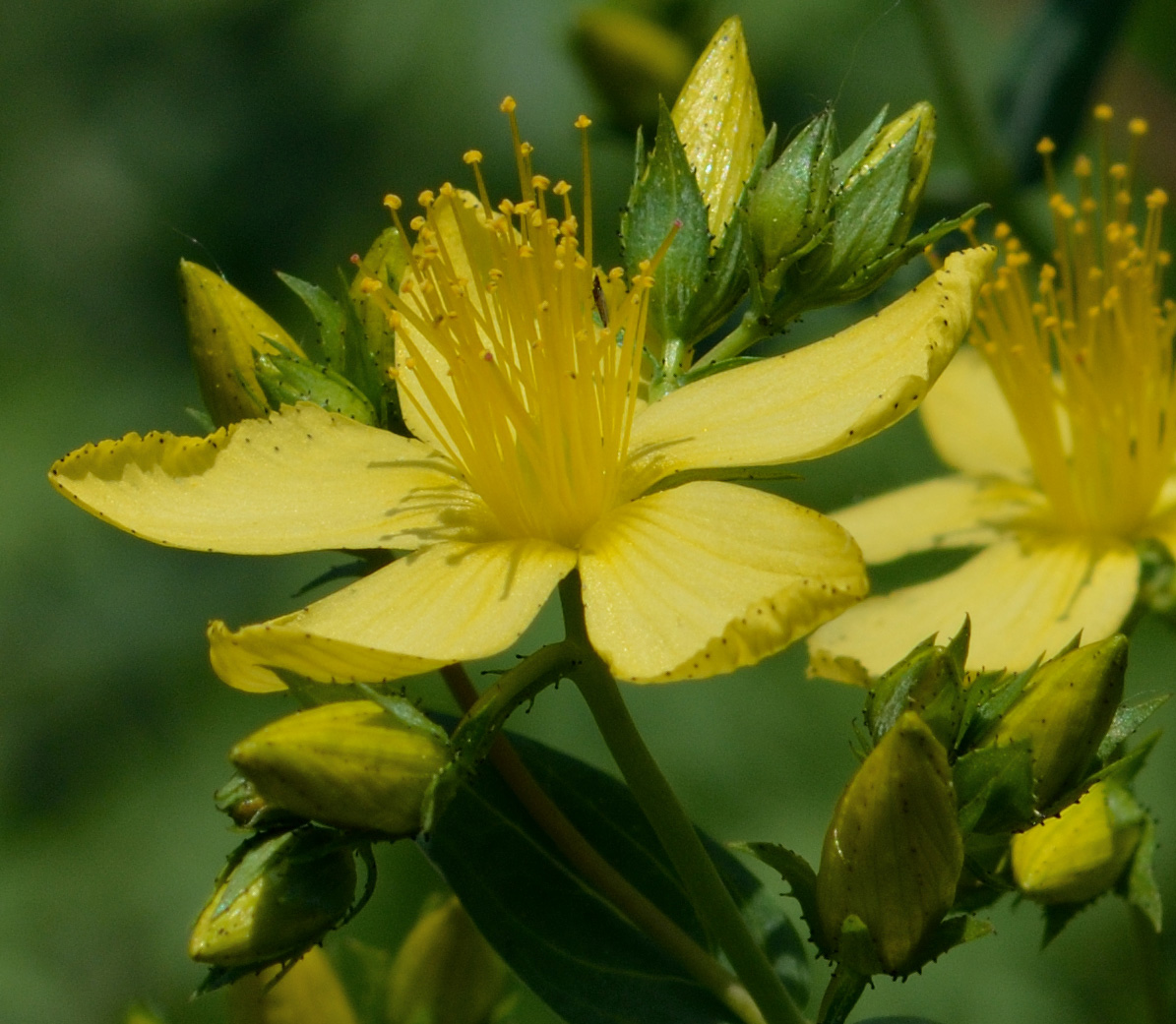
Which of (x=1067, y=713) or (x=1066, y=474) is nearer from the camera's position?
(x=1067, y=713)

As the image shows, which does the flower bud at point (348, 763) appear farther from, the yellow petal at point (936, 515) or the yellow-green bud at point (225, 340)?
the yellow petal at point (936, 515)

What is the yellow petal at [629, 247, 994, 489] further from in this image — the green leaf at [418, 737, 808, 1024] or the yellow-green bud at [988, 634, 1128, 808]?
the green leaf at [418, 737, 808, 1024]

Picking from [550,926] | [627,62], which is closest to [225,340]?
[550,926]

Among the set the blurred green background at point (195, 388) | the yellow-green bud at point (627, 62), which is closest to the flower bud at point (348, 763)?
the blurred green background at point (195, 388)

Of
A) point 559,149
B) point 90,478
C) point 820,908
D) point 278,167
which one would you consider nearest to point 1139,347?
point 820,908

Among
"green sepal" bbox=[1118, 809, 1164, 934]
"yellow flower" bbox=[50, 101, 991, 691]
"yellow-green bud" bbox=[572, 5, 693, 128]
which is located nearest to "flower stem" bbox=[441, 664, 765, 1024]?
"yellow flower" bbox=[50, 101, 991, 691]

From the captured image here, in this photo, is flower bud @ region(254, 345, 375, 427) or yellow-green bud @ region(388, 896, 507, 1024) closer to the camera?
flower bud @ region(254, 345, 375, 427)

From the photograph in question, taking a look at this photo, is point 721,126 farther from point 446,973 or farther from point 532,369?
point 446,973
